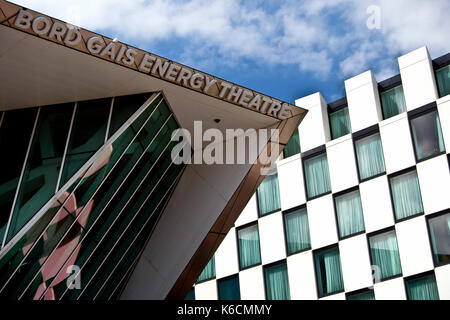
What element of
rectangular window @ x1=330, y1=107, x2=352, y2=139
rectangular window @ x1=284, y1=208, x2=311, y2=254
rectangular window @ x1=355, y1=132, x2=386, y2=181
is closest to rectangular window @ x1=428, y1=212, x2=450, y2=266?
rectangular window @ x1=355, y1=132, x2=386, y2=181

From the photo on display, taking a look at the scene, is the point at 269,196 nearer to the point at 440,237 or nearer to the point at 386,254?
the point at 386,254

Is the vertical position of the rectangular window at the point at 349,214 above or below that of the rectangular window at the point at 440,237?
above

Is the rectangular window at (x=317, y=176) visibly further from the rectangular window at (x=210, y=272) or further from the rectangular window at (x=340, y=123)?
the rectangular window at (x=210, y=272)

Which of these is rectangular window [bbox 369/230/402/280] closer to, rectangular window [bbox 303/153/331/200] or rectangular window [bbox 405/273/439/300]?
rectangular window [bbox 405/273/439/300]

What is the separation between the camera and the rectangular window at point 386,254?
32625 mm

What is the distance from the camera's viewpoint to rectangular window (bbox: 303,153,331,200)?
36.6 metres

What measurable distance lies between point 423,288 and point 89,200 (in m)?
17.5

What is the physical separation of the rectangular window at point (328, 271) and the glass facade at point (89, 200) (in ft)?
43.3

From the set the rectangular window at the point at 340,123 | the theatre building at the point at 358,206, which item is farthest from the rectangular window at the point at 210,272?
the rectangular window at the point at 340,123

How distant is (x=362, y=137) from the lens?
1417 inches

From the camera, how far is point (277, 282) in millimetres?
36375
